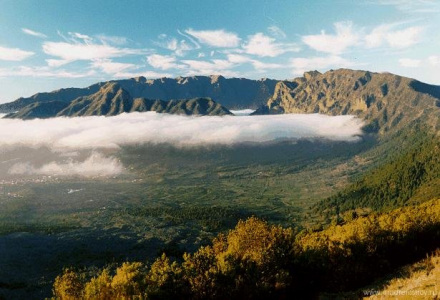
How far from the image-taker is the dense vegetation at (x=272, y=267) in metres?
88.4

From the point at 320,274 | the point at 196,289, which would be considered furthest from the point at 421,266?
the point at 196,289

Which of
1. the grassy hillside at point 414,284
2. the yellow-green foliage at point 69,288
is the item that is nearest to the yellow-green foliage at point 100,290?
the yellow-green foliage at point 69,288

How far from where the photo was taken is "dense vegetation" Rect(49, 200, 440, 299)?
290 ft

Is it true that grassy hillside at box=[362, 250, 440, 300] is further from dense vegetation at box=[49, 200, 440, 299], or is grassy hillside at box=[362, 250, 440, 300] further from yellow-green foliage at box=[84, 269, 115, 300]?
yellow-green foliage at box=[84, 269, 115, 300]

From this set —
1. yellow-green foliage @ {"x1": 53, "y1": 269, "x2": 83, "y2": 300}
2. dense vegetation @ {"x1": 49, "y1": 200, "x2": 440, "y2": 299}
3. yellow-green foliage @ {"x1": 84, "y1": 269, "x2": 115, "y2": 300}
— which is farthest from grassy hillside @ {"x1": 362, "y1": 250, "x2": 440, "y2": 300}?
yellow-green foliage @ {"x1": 53, "y1": 269, "x2": 83, "y2": 300}

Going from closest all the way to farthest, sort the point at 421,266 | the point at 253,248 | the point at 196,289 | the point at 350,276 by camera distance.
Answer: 1. the point at 421,266
2. the point at 196,289
3. the point at 350,276
4. the point at 253,248

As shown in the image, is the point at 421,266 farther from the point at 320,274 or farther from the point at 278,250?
the point at 278,250

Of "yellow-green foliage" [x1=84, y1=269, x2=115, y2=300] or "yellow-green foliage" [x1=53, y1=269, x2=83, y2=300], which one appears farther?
"yellow-green foliage" [x1=53, y1=269, x2=83, y2=300]

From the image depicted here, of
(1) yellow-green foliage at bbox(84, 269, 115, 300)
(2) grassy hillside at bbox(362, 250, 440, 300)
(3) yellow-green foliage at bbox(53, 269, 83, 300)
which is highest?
(2) grassy hillside at bbox(362, 250, 440, 300)

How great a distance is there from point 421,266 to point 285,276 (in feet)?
98.9

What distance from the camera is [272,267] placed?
9788 cm

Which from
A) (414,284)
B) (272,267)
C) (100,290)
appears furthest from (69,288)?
(414,284)

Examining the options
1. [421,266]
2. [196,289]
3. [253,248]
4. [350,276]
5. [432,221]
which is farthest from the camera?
[432,221]

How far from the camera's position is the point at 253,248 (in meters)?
107
